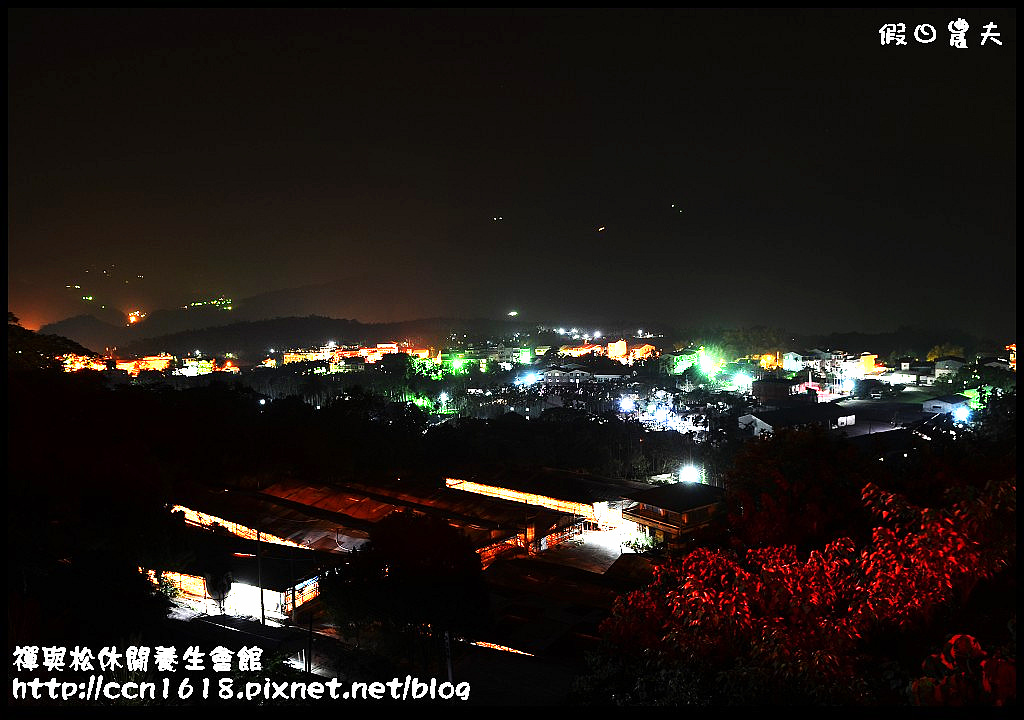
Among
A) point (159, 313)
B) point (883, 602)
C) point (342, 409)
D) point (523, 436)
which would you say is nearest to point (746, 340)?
point (523, 436)

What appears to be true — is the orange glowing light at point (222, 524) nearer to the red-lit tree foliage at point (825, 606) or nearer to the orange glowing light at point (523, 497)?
the orange glowing light at point (523, 497)

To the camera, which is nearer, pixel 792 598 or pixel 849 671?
pixel 849 671

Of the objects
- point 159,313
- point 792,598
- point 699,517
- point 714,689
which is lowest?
point 699,517

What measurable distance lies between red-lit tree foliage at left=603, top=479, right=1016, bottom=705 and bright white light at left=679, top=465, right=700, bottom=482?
9.89 m

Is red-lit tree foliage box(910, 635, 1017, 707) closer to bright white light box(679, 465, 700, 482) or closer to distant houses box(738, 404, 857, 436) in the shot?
bright white light box(679, 465, 700, 482)

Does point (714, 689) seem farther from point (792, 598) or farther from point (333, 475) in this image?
point (333, 475)

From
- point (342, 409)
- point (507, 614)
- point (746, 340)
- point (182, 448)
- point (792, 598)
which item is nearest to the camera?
point (792, 598)

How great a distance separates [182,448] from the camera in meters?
10.1

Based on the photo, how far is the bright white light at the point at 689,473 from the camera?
1356 cm

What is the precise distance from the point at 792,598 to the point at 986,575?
79 centimetres

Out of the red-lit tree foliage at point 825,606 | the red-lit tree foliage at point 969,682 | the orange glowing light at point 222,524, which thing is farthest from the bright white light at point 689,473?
the red-lit tree foliage at point 969,682

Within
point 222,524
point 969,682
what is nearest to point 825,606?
point 969,682

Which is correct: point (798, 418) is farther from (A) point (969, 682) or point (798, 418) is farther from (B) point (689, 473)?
(A) point (969, 682)

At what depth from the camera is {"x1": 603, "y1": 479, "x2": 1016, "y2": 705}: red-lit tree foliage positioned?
2.96 m
